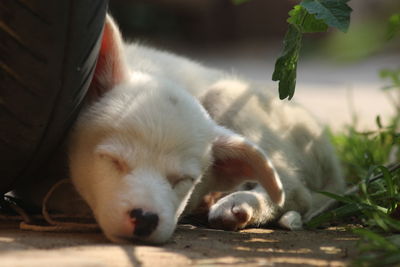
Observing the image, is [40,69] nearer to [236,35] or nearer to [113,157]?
[113,157]

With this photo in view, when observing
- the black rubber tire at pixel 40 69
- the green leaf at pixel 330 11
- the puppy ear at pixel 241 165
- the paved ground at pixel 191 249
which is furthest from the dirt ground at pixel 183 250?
the green leaf at pixel 330 11

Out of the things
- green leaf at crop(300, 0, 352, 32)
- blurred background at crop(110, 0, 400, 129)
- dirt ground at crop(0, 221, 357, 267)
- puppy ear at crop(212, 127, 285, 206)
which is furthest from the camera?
blurred background at crop(110, 0, 400, 129)

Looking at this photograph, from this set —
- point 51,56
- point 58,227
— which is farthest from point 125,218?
point 51,56

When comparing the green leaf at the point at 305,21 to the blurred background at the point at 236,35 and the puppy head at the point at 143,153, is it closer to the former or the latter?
the puppy head at the point at 143,153

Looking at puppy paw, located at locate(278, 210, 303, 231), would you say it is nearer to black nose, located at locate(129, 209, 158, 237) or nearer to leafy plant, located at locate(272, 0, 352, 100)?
leafy plant, located at locate(272, 0, 352, 100)

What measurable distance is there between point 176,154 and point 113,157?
30cm

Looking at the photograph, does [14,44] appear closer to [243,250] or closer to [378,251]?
[243,250]

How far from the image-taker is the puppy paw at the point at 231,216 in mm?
3580

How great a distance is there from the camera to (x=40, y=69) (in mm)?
2777

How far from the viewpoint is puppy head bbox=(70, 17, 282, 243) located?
2.90m

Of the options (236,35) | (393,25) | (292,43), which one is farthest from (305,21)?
(236,35)

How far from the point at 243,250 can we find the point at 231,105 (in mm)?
1580

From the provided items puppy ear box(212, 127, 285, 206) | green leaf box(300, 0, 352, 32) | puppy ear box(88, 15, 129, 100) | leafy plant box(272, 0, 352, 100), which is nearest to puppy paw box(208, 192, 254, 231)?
puppy ear box(212, 127, 285, 206)

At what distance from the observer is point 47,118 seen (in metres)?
2.95
